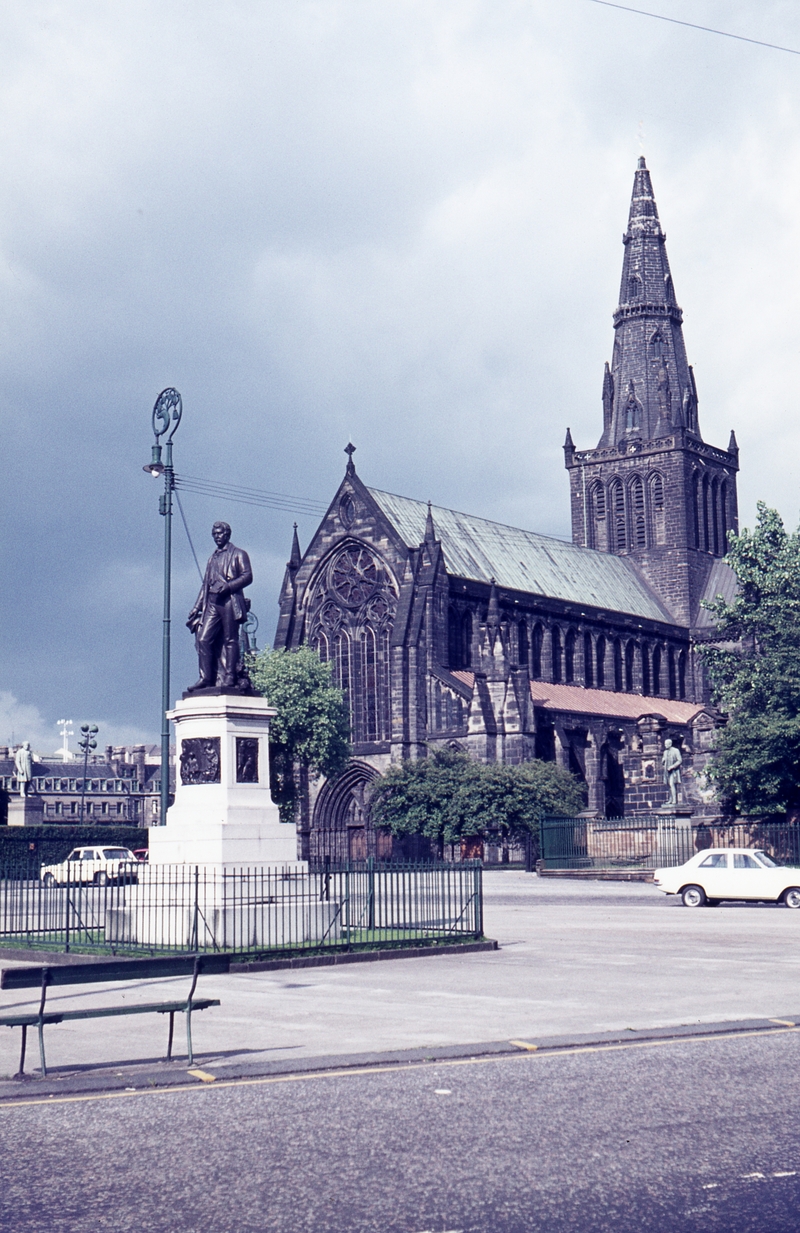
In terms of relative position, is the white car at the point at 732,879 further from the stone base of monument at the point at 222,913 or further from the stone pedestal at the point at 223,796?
the stone pedestal at the point at 223,796

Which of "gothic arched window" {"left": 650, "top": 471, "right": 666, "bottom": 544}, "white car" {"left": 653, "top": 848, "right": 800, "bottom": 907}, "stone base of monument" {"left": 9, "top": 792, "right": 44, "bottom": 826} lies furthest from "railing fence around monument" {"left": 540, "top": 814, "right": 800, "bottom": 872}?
"gothic arched window" {"left": 650, "top": 471, "right": 666, "bottom": 544}

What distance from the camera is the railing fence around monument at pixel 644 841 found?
1719 inches

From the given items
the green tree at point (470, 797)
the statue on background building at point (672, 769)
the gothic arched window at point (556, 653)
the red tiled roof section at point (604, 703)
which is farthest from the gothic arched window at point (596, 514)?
the statue on background building at point (672, 769)

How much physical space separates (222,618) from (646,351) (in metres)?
73.0

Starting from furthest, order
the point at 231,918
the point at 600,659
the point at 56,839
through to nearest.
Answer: the point at 600,659 < the point at 56,839 < the point at 231,918

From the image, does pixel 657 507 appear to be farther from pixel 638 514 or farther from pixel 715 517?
pixel 715 517

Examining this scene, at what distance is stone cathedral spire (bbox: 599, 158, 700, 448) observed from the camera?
89000 mm

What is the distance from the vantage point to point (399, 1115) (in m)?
8.19

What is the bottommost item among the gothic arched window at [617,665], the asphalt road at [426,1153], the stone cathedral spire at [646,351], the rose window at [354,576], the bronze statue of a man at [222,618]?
the asphalt road at [426,1153]

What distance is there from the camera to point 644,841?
154 feet

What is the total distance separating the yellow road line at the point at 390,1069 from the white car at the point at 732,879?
1884 centimetres

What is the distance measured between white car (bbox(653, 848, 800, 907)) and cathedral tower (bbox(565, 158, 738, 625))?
57.3 meters

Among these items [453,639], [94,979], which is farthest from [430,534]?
[94,979]

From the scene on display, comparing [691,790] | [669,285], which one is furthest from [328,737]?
[669,285]
